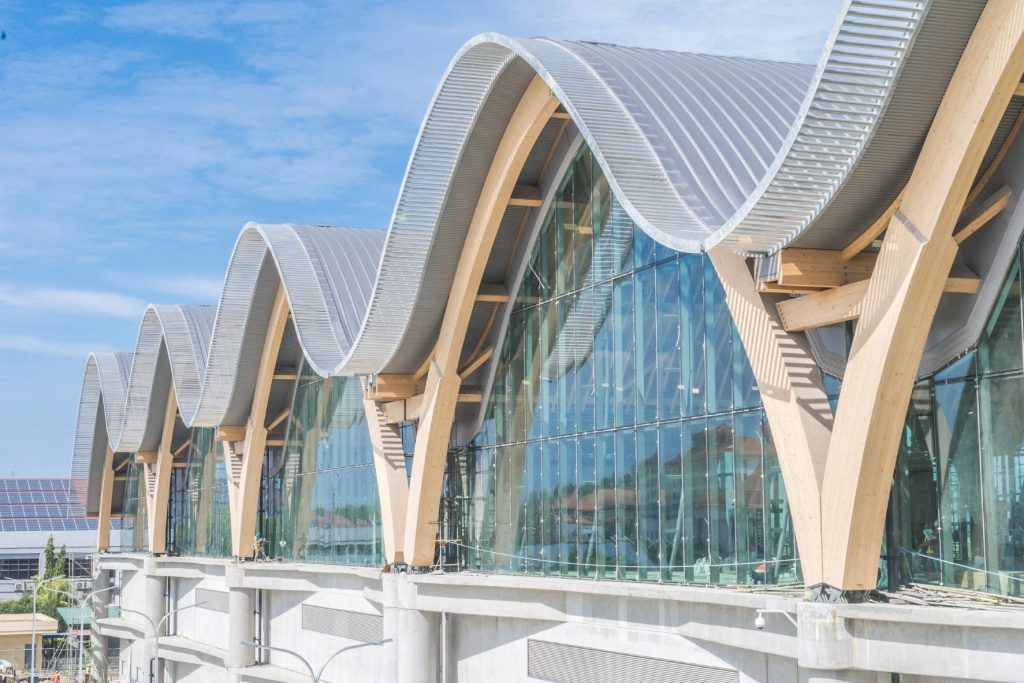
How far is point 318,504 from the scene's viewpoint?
1581 inches

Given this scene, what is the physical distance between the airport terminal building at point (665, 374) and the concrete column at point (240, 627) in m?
0.14

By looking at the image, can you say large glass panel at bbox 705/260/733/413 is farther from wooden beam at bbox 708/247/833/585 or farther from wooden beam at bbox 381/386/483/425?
wooden beam at bbox 381/386/483/425

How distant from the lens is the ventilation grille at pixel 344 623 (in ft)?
113

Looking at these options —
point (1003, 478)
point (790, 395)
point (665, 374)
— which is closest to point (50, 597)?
point (665, 374)

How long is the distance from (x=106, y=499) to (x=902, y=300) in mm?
58971

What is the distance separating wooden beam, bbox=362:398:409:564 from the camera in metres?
32.2

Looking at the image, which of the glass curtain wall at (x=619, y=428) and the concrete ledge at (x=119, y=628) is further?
the concrete ledge at (x=119, y=628)

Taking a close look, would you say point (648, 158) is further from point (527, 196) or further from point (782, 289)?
point (527, 196)

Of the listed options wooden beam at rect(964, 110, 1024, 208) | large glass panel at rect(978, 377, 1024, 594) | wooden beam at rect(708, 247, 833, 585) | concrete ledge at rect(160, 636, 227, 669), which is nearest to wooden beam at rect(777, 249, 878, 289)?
wooden beam at rect(708, 247, 833, 585)

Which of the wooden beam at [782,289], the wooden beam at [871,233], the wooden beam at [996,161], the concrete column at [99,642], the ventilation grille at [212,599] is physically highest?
the wooden beam at [996,161]

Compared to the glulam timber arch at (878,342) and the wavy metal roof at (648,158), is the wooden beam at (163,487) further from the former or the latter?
the glulam timber arch at (878,342)

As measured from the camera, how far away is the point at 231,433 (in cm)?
4525

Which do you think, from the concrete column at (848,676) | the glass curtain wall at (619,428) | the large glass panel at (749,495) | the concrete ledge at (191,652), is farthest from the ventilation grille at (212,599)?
the concrete column at (848,676)

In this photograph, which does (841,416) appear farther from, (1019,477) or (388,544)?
(388,544)
